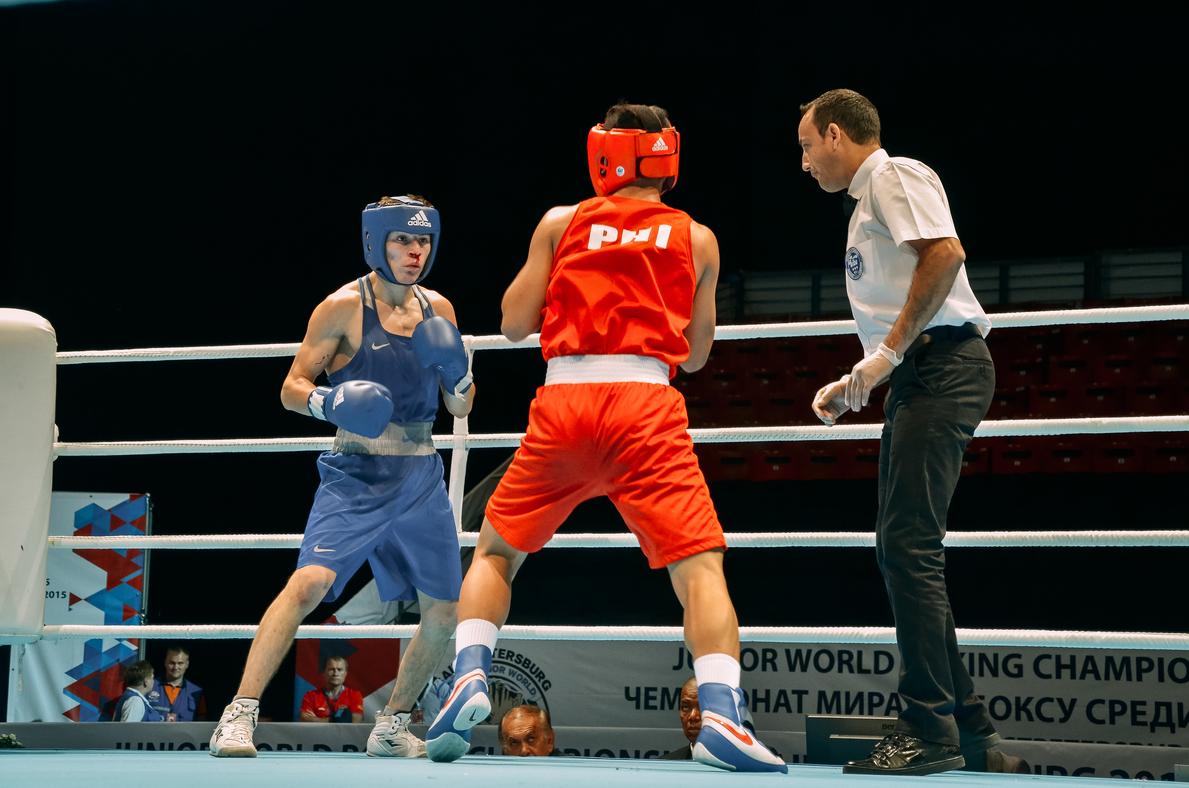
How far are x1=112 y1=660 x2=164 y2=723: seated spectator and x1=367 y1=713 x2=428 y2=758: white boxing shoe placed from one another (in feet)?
15.5

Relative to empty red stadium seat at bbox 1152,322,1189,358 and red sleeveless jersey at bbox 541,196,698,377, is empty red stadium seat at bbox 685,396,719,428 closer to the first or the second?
empty red stadium seat at bbox 1152,322,1189,358

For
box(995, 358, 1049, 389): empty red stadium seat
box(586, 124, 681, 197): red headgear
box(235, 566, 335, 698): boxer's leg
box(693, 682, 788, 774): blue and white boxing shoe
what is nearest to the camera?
box(693, 682, 788, 774): blue and white boxing shoe

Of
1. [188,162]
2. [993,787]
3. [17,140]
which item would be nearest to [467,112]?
[188,162]

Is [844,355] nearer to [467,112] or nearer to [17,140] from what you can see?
[467,112]

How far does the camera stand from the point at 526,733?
10.0ft

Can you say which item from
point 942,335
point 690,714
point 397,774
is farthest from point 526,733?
point 942,335

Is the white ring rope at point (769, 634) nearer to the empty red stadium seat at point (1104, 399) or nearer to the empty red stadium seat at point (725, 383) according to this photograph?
the empty red stadium seat at point (1104, 399)

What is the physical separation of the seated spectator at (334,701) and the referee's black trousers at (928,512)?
5.83m

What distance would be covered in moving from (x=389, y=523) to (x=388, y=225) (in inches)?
27.7

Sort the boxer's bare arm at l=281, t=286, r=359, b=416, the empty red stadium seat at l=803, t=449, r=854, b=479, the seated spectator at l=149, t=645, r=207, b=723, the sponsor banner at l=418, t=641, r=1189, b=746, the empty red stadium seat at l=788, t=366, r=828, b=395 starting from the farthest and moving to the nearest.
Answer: the empty red stadium seat at l=788, t=366, r=828, b=395, the empty red stadium seat at l=803, t=449, r=854, b=479, the seated spectator at l=149, t=645, r=207, b=723, the sponsor banner at l=418, t=641, r=1189, b=746, the boxer's bare arm at l=281, t=286, r=359, b=416

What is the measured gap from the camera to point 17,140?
29.2 ft

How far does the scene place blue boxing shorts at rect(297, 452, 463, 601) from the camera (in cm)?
247

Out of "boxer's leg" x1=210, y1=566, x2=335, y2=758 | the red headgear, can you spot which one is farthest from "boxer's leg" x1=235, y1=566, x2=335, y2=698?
the red headgear

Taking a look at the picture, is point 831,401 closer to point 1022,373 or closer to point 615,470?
point 615,470
